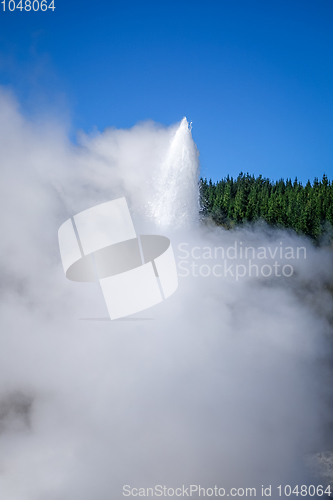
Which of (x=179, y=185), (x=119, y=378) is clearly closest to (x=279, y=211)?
(x=179, y=185)

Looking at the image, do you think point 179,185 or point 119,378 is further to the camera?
point 179,185

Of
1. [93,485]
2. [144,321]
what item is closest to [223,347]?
[144,321]

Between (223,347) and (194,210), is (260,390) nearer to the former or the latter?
(223,347)

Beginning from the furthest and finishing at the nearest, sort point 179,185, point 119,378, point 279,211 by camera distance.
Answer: point 279,211 < point 179,185 < point 119,378

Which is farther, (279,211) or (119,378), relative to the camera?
(279,211)

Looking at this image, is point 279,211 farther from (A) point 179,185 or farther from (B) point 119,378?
(B) point 119,378

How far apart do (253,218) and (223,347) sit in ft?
78.2

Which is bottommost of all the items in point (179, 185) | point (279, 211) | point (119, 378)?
point (279, 211)

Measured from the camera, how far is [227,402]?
6.14 meters

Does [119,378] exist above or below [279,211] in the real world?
above

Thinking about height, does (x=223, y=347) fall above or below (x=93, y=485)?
above

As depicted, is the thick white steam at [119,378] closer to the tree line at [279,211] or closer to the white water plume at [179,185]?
the white water plume at [179,185]

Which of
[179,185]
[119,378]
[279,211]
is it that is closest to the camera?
[119,378]

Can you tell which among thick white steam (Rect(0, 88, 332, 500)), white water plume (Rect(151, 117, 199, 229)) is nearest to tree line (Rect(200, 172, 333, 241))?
white water plume (Rect(151, 117, 199, 229))
